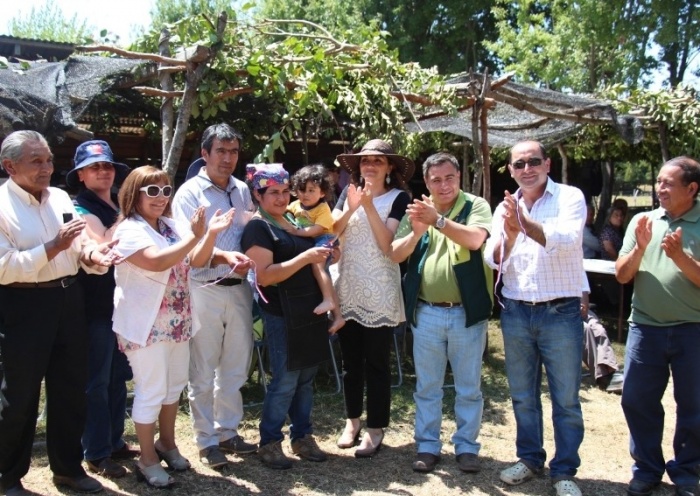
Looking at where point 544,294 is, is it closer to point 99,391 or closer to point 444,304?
point 444,304

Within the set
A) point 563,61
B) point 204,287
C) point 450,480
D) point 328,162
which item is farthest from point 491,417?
point 563,61

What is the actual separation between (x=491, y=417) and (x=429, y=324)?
4.95 ft

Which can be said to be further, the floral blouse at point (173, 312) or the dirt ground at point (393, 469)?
the dirt ground at point (393, 469)

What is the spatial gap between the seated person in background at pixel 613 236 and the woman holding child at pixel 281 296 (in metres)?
5.98

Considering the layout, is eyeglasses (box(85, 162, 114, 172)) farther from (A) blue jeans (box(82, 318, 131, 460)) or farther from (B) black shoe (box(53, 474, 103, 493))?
(B) black shoe (box(53, 474, 103, 493))

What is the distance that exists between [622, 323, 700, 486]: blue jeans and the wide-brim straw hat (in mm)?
1594

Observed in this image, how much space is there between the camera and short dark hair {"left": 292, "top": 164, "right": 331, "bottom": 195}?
162 inches

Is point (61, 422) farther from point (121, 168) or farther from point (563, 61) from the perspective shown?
point (563, 61)

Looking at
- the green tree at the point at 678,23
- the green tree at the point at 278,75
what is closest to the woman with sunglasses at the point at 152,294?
the green tree at the point at 278,75

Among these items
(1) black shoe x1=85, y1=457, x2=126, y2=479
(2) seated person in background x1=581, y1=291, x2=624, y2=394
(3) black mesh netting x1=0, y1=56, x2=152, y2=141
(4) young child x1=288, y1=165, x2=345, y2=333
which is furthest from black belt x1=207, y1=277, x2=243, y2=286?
(2) seated person in background x1=581, y1=291, x2=624, y2=394

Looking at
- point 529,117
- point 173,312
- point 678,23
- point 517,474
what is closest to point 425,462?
point 517,474

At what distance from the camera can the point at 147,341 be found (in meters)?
3.56

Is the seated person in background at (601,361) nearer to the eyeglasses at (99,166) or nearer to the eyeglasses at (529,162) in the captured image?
the eyeglasses at (529,162)

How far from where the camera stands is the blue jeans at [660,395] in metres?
3.64
